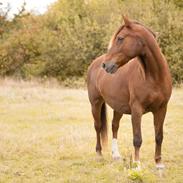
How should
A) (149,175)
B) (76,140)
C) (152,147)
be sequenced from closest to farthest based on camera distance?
(149,175) < (152,147) < (76,140)

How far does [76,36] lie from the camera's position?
28.5 meters

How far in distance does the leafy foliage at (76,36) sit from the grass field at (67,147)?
1115cm

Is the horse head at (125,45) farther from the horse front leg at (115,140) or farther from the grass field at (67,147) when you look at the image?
the horse front leg at (115,140)

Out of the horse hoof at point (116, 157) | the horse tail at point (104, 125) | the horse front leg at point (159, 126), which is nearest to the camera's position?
the horse front leg at point (159, 126)

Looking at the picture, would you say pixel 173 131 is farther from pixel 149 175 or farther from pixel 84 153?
pixel 149 175

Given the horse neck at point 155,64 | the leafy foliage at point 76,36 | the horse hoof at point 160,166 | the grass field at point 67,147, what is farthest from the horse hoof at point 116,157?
the leafy foliage at point 76,36

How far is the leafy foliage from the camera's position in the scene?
25734 millimetres

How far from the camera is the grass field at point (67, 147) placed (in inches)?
244

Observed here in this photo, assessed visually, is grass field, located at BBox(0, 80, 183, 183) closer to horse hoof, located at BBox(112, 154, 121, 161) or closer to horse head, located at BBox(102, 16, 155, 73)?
horse hoof, located at BBox(112, 154, 121, 161)

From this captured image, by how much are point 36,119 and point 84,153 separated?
4.82 meters

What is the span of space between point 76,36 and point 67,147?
2063 centimetres

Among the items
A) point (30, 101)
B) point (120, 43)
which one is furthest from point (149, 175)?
point (30, 101)

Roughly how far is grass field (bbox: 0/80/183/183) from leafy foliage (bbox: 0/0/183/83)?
11.1 m

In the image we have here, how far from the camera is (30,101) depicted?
1642cm
